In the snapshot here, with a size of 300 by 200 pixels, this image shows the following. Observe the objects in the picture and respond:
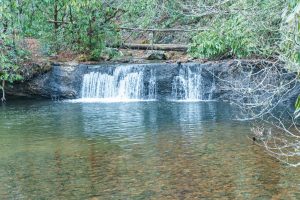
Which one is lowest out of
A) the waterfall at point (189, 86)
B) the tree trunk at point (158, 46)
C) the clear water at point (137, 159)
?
the clear water at point (137, 159)

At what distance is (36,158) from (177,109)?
657 cm

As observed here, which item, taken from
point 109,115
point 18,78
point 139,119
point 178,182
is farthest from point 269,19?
point 18,78

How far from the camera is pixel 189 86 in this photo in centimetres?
1806

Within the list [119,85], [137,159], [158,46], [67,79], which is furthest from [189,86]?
[137,159]

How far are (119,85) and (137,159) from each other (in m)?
9.71

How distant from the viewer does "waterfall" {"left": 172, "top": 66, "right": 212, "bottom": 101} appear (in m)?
17.9

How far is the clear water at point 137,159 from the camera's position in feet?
24.1

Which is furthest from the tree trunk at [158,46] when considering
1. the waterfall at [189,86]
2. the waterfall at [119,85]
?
the waterfall at [119,85]

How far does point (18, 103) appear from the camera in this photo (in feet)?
59.0

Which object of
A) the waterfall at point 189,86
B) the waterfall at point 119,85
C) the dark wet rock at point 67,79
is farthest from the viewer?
the waterfall at point 119,85

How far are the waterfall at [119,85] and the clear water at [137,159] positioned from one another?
378 cm

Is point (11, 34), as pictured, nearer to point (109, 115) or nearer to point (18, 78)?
point (18, 78)

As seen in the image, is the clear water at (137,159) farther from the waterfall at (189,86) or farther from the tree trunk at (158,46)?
the tree trunk at (158,46)

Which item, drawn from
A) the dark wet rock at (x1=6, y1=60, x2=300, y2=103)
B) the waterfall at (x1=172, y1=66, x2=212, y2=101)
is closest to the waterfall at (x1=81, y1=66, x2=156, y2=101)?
the dark wet rock at (x1=6, y1=60, x2=300, y2=103)
